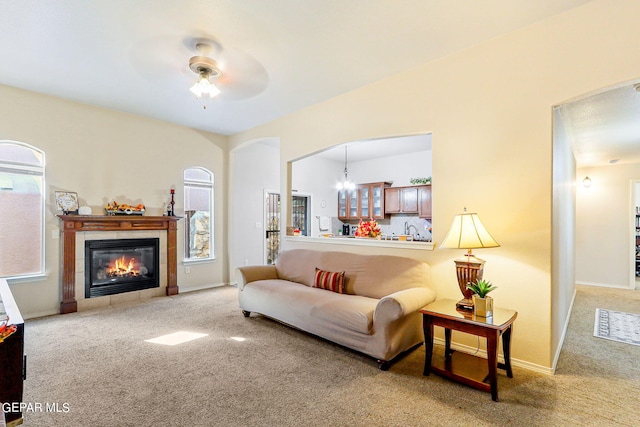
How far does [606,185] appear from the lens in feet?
20.6

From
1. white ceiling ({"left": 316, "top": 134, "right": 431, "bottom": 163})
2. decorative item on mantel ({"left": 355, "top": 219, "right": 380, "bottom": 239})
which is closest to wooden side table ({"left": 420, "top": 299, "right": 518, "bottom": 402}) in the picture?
decorative item on mantel ({"left": 355, "top": 219, "right": 380, "bottom": 239})

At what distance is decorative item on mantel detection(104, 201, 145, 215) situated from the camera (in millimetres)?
4797

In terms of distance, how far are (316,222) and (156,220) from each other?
148 inches

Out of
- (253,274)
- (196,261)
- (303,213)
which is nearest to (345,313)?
(253,274)

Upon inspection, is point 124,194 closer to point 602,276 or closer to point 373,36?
point 373,36

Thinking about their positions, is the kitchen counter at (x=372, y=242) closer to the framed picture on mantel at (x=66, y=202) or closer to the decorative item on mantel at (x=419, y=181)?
the framed picture on mantel at (x=66, y=202)

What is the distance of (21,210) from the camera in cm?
414

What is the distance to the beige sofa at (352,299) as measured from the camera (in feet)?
8.90

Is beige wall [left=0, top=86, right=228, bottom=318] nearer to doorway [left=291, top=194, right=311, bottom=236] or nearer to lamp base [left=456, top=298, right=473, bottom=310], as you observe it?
doorway [left=291, top=194, right=311, bottom=236]

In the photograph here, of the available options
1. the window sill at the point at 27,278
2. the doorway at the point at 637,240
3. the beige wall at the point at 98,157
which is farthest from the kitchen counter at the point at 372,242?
the doorway at the point at 637,240

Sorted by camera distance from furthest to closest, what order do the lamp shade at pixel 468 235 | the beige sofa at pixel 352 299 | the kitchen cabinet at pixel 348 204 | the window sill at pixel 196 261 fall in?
the kitchen cabinet at pixel 348 204, the window sill at pixel 196 261, the beige sofa at pixel 352 299, the lamp shade at pixel 468 235

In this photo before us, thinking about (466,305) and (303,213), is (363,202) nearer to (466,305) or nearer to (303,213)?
(303,213)

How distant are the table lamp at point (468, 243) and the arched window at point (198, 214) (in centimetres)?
473

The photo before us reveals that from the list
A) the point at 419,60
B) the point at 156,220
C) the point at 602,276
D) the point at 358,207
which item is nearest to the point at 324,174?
the point at 358,207
